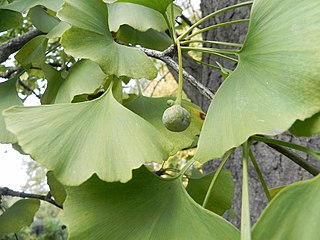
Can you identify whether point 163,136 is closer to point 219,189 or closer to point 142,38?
point 219,189

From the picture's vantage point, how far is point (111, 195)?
0.42 m

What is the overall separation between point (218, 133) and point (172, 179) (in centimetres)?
8

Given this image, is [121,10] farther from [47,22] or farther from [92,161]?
[92,161]

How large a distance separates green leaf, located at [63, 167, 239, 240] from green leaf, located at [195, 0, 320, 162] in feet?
0.18

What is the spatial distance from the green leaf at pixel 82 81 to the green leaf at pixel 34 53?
0.28ft

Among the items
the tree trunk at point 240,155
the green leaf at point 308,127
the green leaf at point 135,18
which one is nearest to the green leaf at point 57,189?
the green leaf at point 135,18

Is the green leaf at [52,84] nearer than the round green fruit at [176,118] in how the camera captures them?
No

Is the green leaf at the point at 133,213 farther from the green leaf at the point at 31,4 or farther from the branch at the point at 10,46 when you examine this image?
the branch at the point at 10,46

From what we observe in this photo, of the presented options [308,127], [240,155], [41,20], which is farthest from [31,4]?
[240,155]

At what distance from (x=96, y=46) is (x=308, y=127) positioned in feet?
0.72

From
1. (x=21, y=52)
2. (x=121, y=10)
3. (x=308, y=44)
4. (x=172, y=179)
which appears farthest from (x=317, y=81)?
(x=21, y=52)

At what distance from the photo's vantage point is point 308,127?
16.3 inches

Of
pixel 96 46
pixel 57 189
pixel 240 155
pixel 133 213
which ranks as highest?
pixel 96 46

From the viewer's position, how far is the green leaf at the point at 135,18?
0.58 metres
